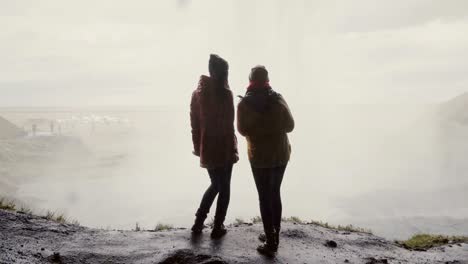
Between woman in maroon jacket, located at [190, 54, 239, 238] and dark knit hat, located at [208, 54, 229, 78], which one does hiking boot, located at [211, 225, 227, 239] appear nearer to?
woman in maroon jacket, located at [190, 54, 239, 238]

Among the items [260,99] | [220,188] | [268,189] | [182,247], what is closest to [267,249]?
[268,189]

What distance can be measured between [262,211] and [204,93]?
2.23 m

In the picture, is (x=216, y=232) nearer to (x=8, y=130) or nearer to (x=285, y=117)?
(x=285, y=117)

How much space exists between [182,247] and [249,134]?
2235 millimetres

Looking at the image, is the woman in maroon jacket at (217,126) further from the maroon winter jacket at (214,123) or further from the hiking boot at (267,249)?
the hiking boot at (267,249)

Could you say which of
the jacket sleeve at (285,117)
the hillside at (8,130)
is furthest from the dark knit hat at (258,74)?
the hillside at (8,130)

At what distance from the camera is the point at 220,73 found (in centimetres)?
720

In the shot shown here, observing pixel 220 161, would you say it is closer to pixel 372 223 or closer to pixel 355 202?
→ pixel 372 223

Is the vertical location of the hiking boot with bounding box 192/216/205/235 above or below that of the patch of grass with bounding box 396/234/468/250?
above

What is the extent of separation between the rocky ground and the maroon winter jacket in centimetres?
152

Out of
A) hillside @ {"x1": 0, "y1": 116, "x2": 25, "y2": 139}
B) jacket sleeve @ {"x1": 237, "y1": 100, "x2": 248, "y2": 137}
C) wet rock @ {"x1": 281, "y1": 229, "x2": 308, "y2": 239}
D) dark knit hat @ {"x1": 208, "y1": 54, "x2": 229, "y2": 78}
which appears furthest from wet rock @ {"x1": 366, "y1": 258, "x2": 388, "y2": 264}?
hillside @ {"x1": 0, "y1": 116, "x2": 25, "y2": 139}

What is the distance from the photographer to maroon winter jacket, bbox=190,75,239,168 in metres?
7.27

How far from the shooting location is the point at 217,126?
7328mm

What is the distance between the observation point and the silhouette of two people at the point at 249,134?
693 centimetres
